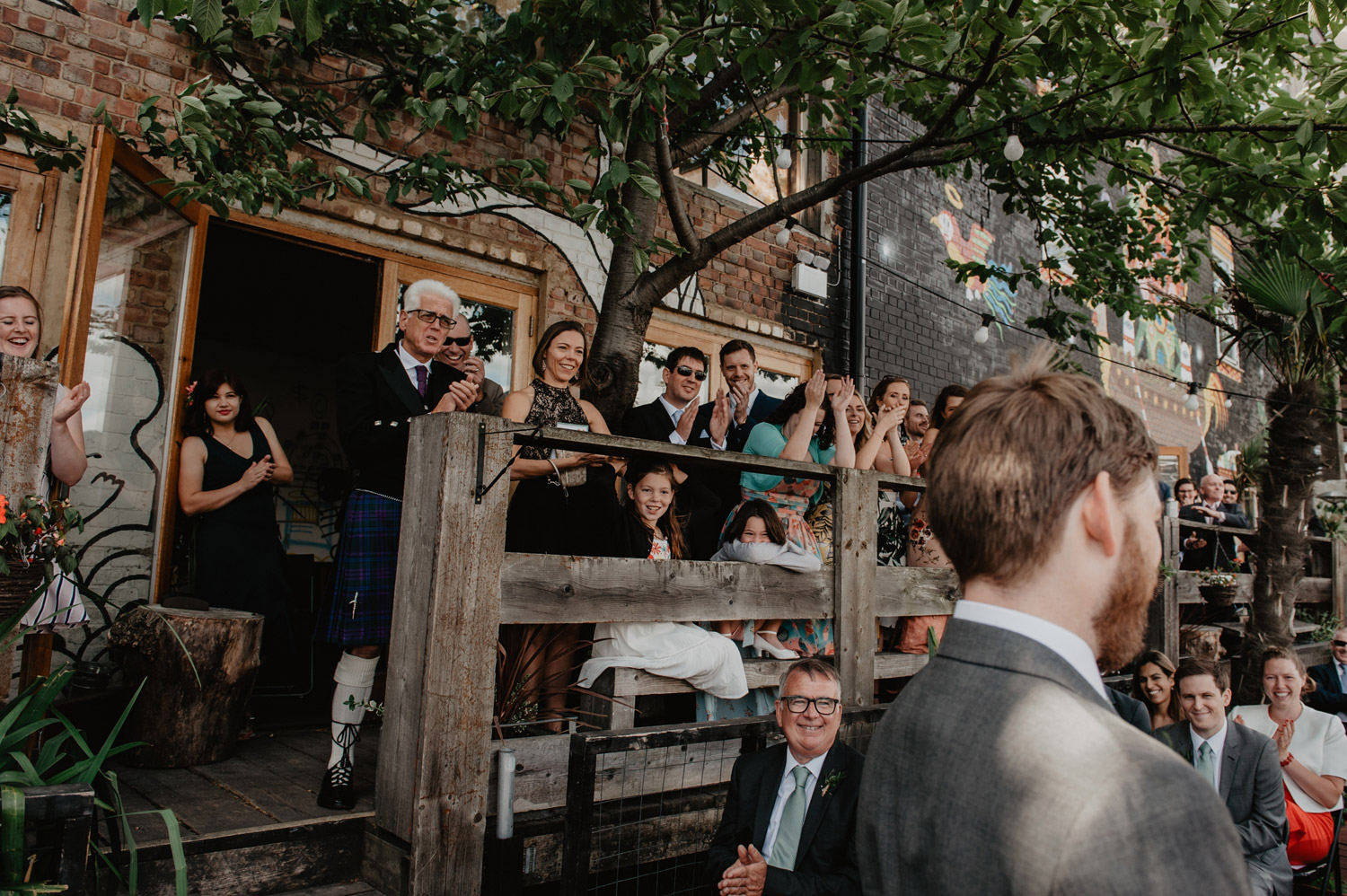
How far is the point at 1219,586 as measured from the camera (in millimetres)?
7488

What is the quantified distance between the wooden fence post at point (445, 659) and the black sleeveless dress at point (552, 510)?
716 millimetres

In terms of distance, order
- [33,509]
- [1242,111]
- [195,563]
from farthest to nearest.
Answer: [1242,111], [195,563], [33,509]

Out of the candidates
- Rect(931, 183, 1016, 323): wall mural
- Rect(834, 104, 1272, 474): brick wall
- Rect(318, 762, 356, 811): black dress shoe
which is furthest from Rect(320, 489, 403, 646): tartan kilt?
Rect(931, 183, 1016, 323): wall mural

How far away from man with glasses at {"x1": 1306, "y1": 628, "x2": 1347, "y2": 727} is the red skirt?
7.62 feet

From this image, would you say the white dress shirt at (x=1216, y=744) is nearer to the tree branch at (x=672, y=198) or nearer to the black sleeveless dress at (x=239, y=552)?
the tree branch at (x=672, y=198)

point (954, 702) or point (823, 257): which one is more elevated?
point (823, 257)

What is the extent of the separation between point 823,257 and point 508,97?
506 cm

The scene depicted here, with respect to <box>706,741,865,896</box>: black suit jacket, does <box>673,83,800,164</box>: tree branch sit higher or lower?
higher

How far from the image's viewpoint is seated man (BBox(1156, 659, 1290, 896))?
3793 millimetres

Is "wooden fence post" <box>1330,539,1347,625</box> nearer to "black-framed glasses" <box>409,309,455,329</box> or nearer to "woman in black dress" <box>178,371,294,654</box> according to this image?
"black-framed glasses" <box>409,309,455,329</box>

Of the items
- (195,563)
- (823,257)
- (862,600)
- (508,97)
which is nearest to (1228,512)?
(823,257)

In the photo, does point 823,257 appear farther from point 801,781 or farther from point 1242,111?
point 801,781

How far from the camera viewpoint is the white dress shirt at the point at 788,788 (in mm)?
3000

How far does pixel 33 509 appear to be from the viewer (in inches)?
101
